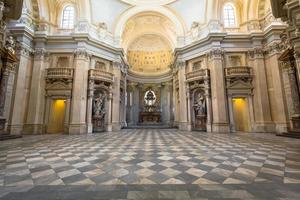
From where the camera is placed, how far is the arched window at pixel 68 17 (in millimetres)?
13652

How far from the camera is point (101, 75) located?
13.5 meters

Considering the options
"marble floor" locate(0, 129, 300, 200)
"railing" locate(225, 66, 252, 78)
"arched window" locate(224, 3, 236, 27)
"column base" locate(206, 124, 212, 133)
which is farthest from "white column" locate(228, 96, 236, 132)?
"marble floor" locate(0, 129, 300, 200)

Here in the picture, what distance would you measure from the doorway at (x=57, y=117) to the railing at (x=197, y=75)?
12063 mm

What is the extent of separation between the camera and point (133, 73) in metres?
21.8

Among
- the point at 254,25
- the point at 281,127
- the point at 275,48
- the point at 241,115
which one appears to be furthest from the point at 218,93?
the point at 254,25

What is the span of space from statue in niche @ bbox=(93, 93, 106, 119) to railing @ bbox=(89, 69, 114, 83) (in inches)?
60.0

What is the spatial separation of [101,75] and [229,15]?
13253mm

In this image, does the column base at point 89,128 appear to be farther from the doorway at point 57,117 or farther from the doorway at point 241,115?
the doorway at point 241,115

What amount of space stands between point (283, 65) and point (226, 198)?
12394 mm

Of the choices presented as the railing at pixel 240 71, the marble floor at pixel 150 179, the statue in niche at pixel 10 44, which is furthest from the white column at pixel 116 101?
the marble floor at pixel 150 179

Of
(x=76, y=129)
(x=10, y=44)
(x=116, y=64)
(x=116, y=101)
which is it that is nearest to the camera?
(x=10, y=44)

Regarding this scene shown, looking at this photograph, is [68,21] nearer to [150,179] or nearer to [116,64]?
[116,64]

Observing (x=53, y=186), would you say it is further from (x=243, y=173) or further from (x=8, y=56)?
(x=8, y=56)

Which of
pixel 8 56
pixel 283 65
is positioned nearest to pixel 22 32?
pixel 8 56
